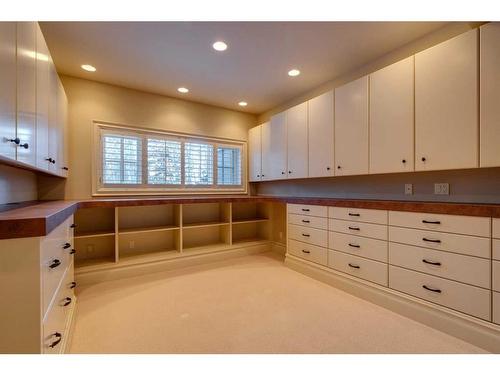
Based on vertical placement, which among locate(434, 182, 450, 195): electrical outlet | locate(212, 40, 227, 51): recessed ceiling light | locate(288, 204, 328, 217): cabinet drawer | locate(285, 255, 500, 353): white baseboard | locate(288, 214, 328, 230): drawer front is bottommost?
locate(285, 255, 500, 353): white baseboard

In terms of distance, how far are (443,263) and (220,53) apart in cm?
297

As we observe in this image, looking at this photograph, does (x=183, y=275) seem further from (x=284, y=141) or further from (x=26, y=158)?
(x=284, y=141)

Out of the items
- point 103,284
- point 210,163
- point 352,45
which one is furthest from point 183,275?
point 352,45

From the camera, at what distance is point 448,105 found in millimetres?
1922

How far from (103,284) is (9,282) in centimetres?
217

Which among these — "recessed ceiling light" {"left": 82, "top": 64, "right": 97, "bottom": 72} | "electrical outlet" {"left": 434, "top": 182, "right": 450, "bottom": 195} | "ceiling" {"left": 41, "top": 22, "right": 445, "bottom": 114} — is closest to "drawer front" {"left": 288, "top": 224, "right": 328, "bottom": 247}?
"electrical outlet" {"left": 434, "top": 182, "right": 450, "bottom": 195}

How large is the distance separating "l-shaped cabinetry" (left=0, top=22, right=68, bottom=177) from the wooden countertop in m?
0.32

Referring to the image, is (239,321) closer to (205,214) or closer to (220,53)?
(205,214)

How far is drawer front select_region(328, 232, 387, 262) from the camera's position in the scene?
228cm

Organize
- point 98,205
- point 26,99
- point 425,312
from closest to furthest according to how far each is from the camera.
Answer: point 26,99 < point 425,312 < point 98,205

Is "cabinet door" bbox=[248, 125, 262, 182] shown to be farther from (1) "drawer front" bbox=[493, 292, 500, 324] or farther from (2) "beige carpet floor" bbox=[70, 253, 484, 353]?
(1) "drawer front" bbox=[493, 292, 500, 324]

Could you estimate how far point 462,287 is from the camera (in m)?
1.75

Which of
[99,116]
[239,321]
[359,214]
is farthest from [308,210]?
[99,116]

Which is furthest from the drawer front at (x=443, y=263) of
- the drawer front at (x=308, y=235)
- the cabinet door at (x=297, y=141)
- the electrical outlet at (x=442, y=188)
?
the cabinet door at (x=297, y=141)
